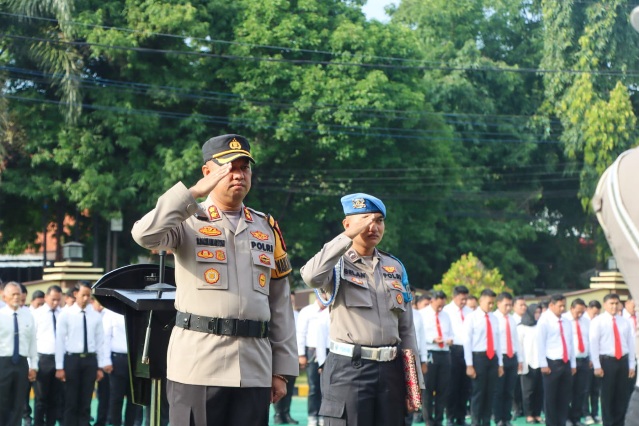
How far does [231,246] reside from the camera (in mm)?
5879

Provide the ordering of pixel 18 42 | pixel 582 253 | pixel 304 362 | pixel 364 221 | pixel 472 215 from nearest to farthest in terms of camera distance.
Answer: pixel 364 221
pixel 304 362
pixel 18 42
pixel 472 215
pixel 582 253


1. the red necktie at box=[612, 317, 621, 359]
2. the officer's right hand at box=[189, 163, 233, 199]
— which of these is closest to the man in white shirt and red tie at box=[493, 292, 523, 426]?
the red necktie at box=[612, 317, 621, 359]

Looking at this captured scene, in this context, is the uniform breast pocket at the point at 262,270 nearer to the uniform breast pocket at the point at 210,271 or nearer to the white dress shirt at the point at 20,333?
the uniform breast pocket at the point at 210,271

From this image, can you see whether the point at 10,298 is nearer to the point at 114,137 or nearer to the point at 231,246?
the point at 231,246

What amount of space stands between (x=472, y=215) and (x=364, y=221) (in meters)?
33.6

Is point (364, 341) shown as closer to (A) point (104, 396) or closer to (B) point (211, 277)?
(B) point (211, 277)

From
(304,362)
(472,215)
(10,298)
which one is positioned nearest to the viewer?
(10,298)

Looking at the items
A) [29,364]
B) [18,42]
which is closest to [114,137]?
[18,42]

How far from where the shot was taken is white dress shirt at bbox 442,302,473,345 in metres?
17.4

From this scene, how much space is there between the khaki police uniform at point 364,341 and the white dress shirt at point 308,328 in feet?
30.1

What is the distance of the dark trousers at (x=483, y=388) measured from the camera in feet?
54.1

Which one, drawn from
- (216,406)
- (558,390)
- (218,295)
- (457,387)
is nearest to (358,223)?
(218,295)

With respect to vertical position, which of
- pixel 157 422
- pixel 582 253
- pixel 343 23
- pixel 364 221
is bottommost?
pixel 157 422

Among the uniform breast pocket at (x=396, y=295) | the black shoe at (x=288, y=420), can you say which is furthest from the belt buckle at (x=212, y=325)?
A: the black shoe at (x=288, y=420)
